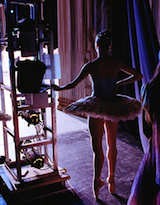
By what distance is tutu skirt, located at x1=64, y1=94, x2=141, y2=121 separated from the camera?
247cm

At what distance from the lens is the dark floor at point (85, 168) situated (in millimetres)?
2803

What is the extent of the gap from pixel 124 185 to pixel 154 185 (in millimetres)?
1543

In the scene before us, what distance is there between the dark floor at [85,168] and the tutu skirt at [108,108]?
90cm

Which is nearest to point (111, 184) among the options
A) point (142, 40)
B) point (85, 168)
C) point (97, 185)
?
point (97, 185)

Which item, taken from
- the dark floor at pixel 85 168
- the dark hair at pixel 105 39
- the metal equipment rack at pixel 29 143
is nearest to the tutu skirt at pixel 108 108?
the metal equipment rack at pixel 29 143

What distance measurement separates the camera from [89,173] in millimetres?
3389

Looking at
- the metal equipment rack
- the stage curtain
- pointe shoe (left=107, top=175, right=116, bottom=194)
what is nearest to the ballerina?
pointe shoe (left=107, top=175, right=116, bottom=194)

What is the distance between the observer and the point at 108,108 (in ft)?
8.24

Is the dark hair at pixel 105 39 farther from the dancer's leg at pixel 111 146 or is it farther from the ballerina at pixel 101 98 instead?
the dancer's leg at pixel 111 146

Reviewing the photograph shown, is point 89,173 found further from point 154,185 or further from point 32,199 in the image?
point 154,185

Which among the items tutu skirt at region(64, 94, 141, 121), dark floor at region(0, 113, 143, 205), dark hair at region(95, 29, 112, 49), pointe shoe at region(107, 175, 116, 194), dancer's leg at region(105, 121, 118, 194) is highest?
dark hair at region(95, 29, 112, 49)

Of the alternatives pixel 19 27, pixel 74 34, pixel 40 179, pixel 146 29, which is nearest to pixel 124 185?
pixel 40 179

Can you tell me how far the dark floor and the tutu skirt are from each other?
90 centimetres

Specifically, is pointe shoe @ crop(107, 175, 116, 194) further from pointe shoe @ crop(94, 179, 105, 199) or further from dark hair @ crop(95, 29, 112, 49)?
dark hair @ crop(95, 29, 112, 49)
